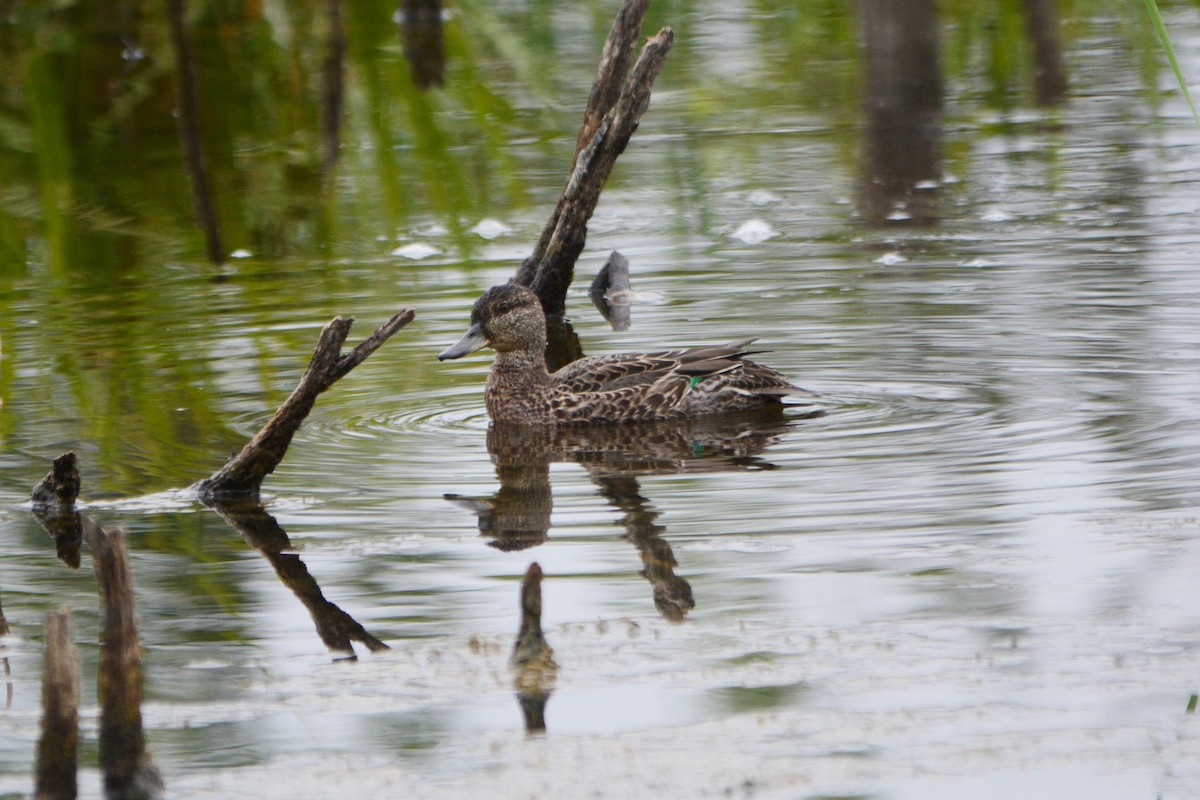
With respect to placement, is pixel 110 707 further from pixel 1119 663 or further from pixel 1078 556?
pixel 1078 556

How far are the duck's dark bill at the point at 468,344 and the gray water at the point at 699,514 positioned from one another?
0.24 metres

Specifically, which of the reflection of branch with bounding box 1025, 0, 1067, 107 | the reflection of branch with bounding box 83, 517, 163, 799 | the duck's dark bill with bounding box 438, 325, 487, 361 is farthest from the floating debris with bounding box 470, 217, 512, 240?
the reflection of branch with bounding box 83, 517, 163, 799

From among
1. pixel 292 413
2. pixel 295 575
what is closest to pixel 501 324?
pixel 292 413

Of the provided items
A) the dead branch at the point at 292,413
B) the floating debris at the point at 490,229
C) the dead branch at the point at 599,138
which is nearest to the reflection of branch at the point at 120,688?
the dead branch at the point at 292,413

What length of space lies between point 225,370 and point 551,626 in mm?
4232

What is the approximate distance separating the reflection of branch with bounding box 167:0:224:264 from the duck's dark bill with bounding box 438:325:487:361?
3327mm

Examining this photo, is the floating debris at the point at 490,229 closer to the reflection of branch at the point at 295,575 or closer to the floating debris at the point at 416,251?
the floating debris at the point at 416,251

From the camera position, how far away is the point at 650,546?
6.05 m

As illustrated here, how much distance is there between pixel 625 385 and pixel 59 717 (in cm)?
467

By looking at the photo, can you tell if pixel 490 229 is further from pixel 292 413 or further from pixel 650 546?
pixel 650 546

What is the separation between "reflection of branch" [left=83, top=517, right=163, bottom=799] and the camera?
4.06 metres

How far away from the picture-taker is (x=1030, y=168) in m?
13.0

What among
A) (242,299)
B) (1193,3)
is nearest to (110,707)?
(242,299)

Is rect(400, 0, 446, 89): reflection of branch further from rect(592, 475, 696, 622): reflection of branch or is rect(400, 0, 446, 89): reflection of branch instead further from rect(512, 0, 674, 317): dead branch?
rect(592, 475, 696, 622): reflection of branch
